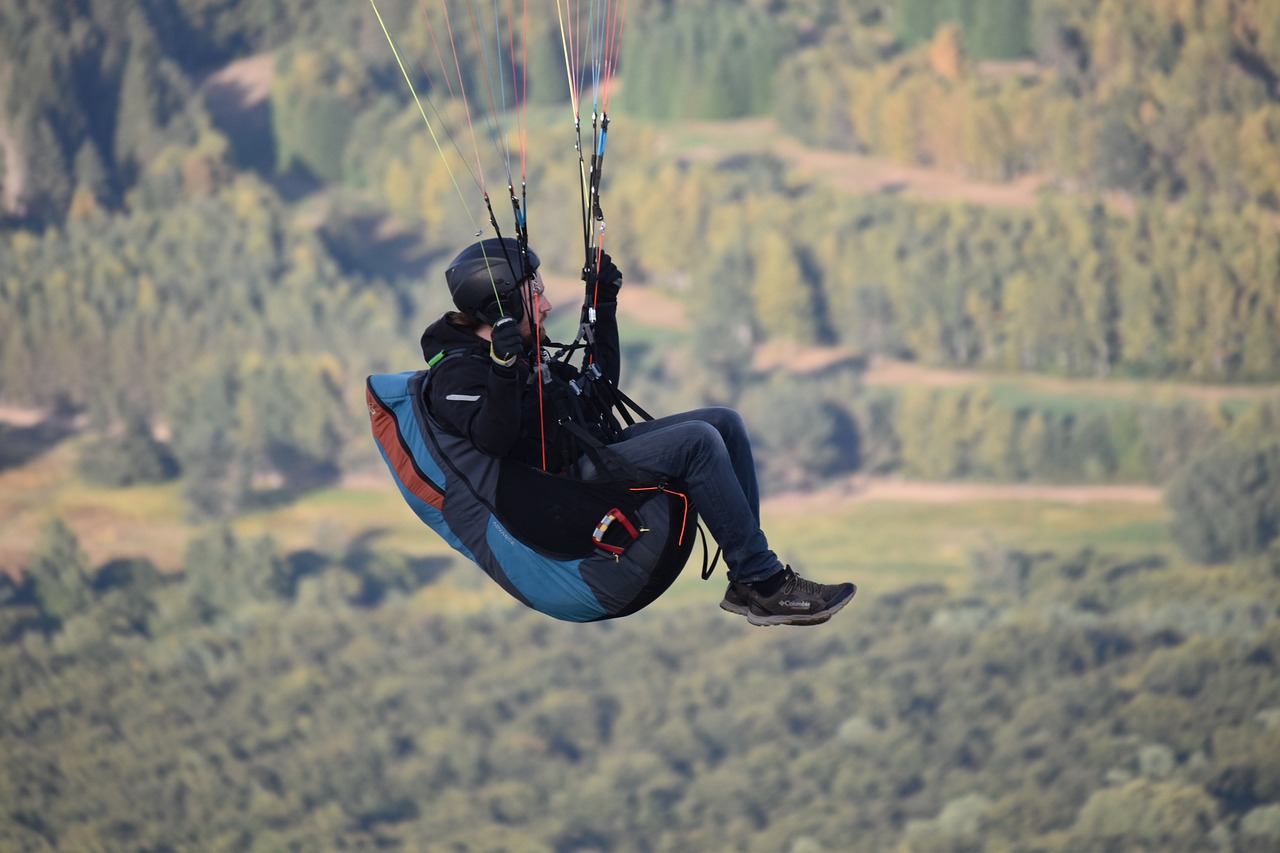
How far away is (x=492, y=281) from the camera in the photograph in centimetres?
814

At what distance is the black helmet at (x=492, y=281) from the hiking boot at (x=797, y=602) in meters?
1.59

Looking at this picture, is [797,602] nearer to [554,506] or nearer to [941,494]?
[554,506]

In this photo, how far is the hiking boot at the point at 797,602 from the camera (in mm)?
8297

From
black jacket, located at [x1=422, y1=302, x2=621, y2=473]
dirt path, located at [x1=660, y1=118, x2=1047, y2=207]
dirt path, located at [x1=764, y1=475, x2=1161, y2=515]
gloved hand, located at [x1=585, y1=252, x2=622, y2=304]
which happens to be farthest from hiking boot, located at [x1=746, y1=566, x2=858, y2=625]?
dirt path, located at [x1=660, y1=118, x2=1047, y2=207]

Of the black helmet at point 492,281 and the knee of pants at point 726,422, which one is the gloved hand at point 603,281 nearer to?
the black helmet at point 492,281

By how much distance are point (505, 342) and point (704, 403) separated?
71.7 meters

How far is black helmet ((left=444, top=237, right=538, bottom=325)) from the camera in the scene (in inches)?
320

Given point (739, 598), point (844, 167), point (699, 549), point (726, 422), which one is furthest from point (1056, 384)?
point (726, 422)

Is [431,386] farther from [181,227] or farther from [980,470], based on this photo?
[181,227]

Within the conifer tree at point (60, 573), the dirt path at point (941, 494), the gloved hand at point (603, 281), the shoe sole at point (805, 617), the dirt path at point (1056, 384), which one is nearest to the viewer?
the shoe sole at point (805, 617)

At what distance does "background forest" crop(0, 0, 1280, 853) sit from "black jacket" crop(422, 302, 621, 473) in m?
64.4

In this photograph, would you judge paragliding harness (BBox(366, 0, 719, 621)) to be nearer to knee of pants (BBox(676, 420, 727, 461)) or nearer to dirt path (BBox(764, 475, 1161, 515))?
knee of pants (BBox(676, 420, 727, 461))

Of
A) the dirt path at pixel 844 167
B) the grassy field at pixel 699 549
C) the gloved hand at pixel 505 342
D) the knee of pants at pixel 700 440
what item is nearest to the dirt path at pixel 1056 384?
the grassy field at pixel 699 549

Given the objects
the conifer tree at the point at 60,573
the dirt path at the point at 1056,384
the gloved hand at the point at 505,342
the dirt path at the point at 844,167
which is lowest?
the conifer tree at the point at 60,573
